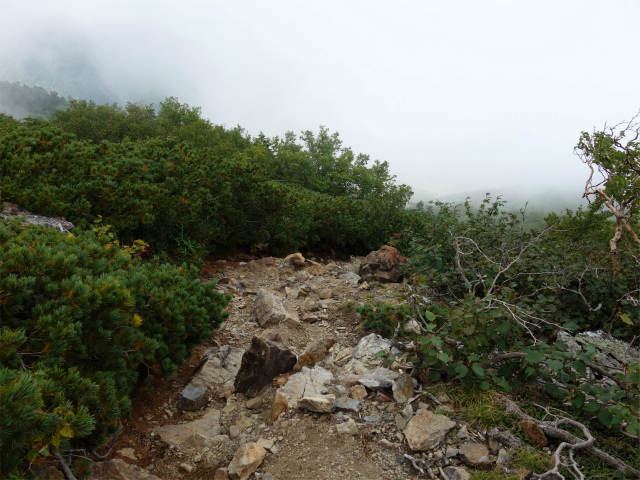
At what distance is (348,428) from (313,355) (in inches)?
43.6

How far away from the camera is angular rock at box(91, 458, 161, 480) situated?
2.29 meters

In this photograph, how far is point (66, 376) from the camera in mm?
2201

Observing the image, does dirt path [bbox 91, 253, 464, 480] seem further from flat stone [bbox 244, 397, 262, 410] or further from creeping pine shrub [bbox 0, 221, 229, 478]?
creeping pine shrub [bbox 0, 221, 229, 478]

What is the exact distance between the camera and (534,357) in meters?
2.64

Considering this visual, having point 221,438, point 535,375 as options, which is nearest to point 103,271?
point 221,438

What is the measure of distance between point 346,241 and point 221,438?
1006 centimetres

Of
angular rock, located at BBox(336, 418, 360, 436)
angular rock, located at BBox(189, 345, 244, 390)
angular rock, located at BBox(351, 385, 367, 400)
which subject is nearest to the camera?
angular rock, located at BBox(336, 418, 360, 436)

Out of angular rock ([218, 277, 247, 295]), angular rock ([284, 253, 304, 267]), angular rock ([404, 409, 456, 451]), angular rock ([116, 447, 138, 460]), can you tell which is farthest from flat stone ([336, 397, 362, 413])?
angular rock ([284, 253, 304, 267])

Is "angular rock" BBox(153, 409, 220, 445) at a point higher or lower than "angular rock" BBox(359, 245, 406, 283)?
lower

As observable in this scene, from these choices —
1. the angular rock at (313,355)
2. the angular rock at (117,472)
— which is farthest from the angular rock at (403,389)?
the angular rock at (117,472)

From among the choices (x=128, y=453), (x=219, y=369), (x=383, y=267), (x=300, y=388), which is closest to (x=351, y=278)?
(x=383, y=267)

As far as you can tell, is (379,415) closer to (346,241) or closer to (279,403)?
(279,403)

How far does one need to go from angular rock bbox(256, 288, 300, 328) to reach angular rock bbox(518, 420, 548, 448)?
3.04 metres

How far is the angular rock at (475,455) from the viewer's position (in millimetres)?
2393
